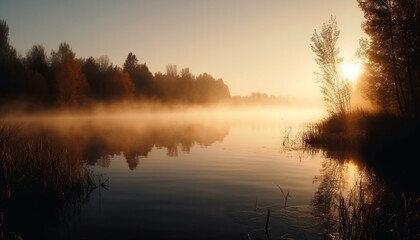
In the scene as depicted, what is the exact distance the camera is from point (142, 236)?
7.20 m

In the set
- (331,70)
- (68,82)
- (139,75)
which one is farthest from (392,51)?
(139,75)

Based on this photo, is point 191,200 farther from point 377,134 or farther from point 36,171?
point 377,134

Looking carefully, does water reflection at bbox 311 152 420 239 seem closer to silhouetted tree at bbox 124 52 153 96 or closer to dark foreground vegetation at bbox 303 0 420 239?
dark foreground vegetation at bbox 303 0 420 239

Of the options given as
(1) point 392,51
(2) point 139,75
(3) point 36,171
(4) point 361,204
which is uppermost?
(2) point 139,75

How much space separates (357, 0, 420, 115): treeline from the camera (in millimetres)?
24016

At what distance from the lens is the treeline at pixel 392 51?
2402 centimetres

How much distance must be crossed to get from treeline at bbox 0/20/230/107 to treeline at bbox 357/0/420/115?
172ft

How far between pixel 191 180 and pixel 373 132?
13.0 metres

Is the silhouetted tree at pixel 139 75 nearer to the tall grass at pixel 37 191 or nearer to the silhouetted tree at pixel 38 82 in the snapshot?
the silhouetted tree at pixel 38 82

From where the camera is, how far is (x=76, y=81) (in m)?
60.8

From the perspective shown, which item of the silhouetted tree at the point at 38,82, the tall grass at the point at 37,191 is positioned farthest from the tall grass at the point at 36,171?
the silhouetted tree at the point at 38,82

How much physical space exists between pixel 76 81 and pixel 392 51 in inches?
2160

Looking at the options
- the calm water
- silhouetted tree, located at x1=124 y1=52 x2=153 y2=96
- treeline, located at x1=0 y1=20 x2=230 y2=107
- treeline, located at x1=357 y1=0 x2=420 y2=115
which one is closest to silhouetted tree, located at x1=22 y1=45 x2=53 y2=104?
treeline, located at x1=0 y1=20 x2=230 y2=107

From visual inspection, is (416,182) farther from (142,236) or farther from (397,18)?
(397,18)
